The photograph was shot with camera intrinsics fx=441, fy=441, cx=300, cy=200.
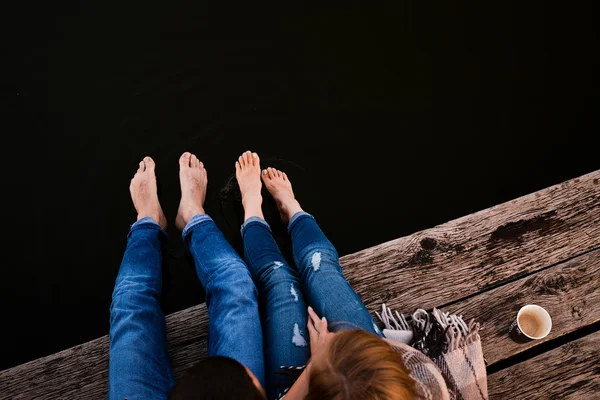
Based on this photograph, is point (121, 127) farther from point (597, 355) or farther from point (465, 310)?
point (597, 355)

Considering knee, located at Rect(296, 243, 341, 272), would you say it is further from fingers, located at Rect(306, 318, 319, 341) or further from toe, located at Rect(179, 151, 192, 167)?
toe, located at Rect(179, 151, 192, 167)

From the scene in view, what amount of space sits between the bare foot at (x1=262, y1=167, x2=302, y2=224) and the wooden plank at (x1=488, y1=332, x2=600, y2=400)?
98 cm

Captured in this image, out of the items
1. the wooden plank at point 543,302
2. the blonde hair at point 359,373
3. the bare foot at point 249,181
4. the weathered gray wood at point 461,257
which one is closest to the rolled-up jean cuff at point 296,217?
the bare foot at point 249,181

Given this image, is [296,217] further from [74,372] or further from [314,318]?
[74,372]

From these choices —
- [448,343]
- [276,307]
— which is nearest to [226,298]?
[276,307]

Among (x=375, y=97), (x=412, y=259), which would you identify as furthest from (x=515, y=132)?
(x=412, y=259)

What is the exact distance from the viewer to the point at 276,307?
1.46m

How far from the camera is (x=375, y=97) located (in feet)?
7.23

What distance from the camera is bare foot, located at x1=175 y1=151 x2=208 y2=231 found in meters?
1.84

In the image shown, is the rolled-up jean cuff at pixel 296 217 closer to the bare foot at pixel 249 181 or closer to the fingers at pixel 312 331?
the bare foot at pixel 249 181

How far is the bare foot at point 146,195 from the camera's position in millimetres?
1827

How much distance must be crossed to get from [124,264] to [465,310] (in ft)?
4.08

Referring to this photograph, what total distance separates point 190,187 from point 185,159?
16 cm

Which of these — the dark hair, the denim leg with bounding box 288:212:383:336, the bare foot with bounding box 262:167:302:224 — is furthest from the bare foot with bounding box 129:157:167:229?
the dark hair
